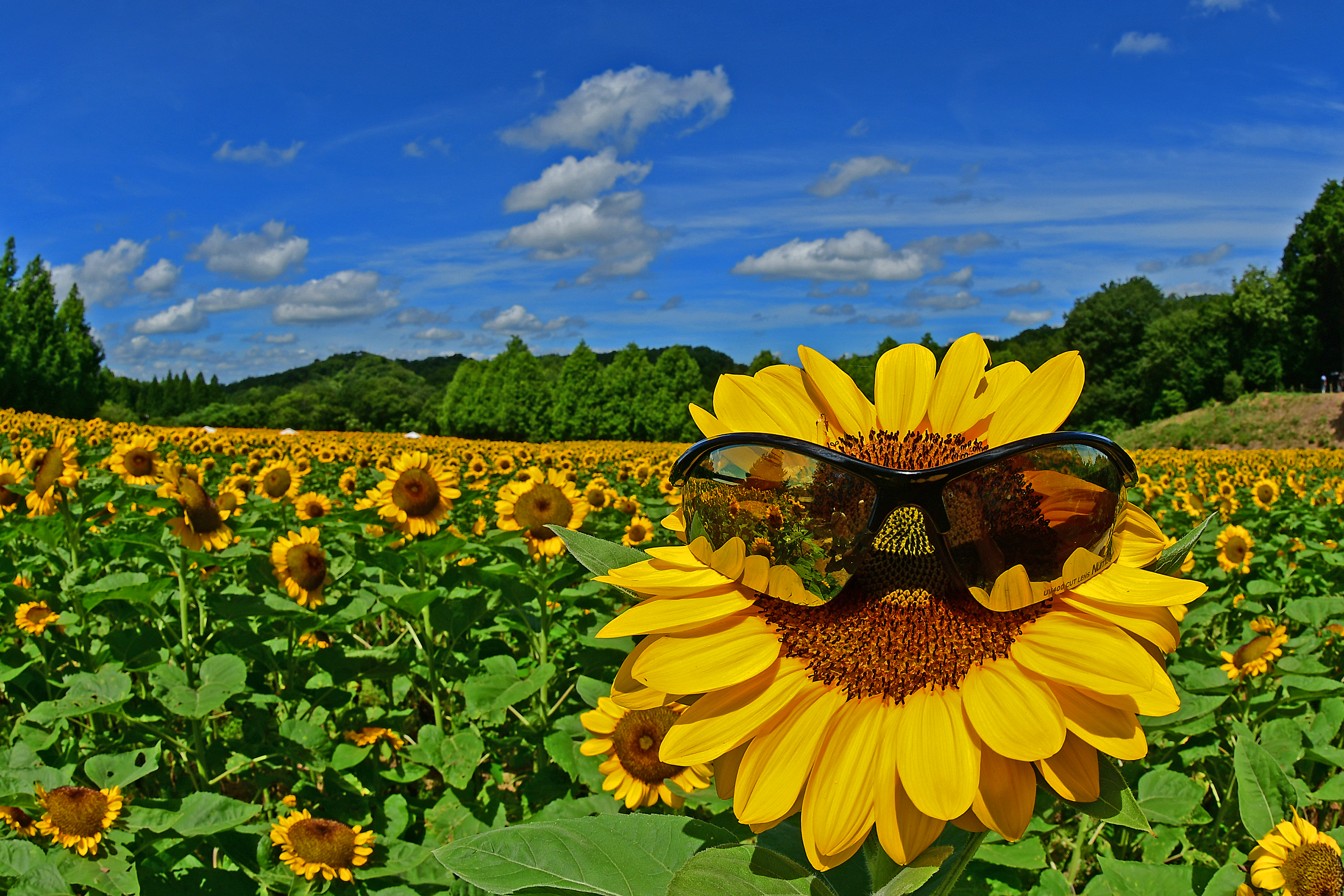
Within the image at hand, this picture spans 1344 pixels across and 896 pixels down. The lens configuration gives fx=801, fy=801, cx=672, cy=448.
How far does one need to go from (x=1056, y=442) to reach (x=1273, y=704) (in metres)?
3.56

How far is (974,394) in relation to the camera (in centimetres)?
82

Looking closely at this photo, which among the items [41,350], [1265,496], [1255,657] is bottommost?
[1255,657]

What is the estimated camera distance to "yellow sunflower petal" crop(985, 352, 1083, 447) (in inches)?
30.7

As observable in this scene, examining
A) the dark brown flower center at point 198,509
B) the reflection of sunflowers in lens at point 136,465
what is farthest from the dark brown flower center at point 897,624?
the reflection of sunflowers in lens at point 136,465

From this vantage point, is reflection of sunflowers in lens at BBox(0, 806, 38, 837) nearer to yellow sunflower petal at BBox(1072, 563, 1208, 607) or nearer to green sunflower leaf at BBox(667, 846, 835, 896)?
green sunflower leaf at BBox(667, 846, 835, 896)

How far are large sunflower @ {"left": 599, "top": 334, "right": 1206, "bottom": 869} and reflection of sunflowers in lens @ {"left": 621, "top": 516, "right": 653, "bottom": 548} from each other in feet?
12.5

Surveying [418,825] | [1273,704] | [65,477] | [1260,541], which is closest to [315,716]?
[418,825]

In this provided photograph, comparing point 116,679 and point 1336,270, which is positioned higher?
point 1336,270

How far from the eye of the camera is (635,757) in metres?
2.17

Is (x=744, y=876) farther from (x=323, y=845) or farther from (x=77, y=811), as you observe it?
(x=77, y=811)

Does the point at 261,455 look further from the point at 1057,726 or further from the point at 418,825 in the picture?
the point at 1057,726

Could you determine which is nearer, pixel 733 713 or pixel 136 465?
pixel 733 713

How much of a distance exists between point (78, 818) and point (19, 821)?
0.89 feet

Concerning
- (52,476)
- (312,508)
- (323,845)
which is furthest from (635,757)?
(312,508)
